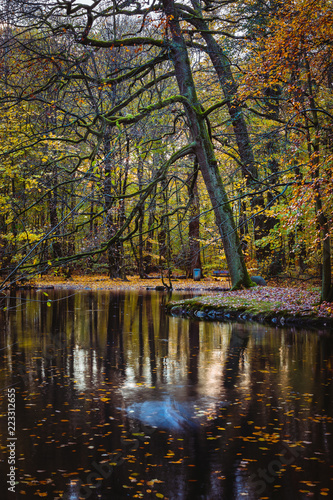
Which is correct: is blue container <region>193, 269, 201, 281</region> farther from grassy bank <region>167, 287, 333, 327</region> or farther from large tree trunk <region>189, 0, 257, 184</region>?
grassy bank <region>167, 287, 333, 327</region>

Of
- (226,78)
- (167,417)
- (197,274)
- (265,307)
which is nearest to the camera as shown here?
(167,417)

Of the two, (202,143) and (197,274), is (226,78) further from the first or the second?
(197,274)

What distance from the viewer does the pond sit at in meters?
4.41

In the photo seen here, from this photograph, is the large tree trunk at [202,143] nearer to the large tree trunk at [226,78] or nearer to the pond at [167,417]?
the large tree trunk at [226,78]

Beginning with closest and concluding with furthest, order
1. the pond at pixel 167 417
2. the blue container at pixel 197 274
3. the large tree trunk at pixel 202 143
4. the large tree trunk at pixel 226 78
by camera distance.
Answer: the pond at pixel 167 417 → the large tree trunk at pixel 202 143 → the large tree trunk at pixel 226 78 → the blue container at pixel 197 274

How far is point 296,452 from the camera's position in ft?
16.6

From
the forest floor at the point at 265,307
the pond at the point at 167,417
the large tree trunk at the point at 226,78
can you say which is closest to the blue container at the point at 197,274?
the large tree trunk at the point at 226,78

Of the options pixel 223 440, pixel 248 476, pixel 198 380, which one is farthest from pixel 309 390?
pixel 248 476

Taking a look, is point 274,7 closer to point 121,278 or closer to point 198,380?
point 198,380

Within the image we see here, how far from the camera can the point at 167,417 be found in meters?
6.23

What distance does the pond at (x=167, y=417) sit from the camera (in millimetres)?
4410

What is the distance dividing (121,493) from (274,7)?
16.3 m

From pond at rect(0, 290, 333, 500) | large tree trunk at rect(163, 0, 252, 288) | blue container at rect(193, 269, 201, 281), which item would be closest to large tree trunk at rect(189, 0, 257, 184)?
large tree trunk at rect(163, 0, 252, 288)

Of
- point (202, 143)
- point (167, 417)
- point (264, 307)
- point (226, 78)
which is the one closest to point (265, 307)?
point (264, 307)
